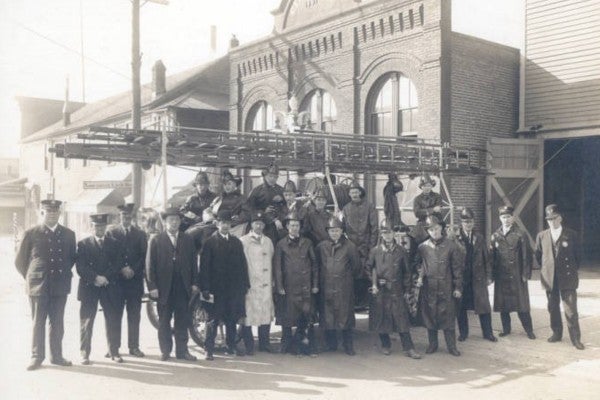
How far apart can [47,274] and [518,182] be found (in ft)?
42.2

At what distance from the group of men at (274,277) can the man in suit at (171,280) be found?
0.01 m

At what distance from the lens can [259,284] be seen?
26.5ft

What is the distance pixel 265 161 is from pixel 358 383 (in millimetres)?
3826

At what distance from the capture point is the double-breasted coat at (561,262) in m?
8.34

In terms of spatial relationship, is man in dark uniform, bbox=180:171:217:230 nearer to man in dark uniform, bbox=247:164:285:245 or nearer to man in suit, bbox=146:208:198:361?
man in dark uniform, bbox=247:164:285:245

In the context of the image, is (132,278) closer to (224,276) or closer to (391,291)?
(224,276)

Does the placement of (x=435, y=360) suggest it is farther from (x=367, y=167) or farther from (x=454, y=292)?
(x=367, y=167)

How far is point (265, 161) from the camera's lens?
Answer: 9.05m

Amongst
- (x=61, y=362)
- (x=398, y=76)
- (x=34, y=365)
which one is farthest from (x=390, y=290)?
(x=398, y=76)

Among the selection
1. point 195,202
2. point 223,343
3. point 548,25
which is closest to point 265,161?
point 195,202

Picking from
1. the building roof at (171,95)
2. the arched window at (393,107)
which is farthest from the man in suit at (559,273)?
the building roof at (171,95)

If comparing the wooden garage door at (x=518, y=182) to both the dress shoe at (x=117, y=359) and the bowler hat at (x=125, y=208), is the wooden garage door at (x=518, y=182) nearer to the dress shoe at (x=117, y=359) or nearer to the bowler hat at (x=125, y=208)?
the bowler hat at (x=125, y=208)

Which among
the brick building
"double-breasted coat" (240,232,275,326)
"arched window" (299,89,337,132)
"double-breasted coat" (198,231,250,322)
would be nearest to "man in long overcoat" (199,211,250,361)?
"double-breasted coat" (198,231,250,322)

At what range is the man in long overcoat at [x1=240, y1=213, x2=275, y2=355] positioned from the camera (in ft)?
26.1
